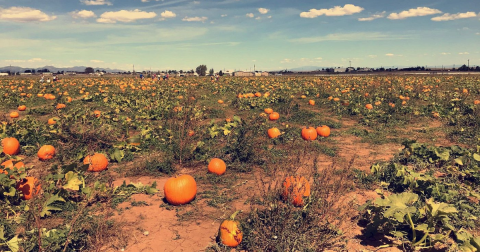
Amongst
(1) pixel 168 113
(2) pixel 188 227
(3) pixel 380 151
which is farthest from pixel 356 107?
(2) pixel 188 227

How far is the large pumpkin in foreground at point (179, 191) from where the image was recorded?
6.03 meters

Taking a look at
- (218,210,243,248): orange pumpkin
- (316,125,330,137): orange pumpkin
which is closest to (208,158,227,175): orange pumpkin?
(218,210,243,248): orange pumpkin

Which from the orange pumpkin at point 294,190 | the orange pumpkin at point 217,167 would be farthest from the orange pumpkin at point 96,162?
the orange pumpkin at point 294,190

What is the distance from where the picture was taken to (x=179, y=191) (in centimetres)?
603

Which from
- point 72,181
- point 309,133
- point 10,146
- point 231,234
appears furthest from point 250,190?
point 10,146

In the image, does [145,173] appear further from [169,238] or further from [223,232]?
[223,232]

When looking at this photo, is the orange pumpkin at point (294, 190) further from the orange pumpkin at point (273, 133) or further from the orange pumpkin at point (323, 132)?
the orange pumpkin at point (323, 132)

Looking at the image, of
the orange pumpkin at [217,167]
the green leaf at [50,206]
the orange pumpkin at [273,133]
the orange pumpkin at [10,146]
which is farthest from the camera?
the orange pumpkin at [273,133]

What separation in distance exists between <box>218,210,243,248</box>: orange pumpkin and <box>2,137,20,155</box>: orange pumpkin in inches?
328

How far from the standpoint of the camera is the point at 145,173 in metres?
7.85

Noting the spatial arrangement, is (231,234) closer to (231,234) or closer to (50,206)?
(231,234)

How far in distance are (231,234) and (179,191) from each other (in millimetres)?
1990

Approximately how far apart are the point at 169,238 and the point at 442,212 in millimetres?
4366

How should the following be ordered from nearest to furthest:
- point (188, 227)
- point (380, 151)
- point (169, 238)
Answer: point (169, 238) → point (188, 227) → point (380, 151)
